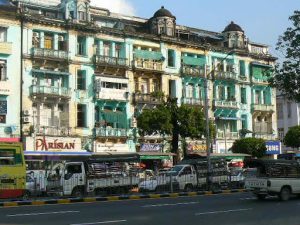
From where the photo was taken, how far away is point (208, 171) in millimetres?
30812

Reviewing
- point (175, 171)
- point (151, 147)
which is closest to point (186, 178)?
point (175, 171)

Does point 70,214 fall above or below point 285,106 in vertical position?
below

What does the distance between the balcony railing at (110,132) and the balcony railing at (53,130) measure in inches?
107

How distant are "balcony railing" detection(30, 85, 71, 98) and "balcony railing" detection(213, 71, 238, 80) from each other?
1798 centimetres

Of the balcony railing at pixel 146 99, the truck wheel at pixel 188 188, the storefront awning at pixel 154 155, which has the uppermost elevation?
the balcony railing at pixel 146 99

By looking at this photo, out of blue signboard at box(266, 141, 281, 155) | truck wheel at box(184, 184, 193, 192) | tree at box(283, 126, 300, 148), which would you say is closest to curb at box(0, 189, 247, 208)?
truck wheel at box(184, 184, 193, 192)

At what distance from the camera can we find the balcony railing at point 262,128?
61.9m

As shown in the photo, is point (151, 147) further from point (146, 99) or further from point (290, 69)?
point (290, 69)

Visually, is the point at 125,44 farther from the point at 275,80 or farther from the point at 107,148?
the point at 275,80

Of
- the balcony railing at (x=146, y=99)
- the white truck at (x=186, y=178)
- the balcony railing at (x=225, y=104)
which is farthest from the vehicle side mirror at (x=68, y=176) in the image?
the balcony railing at (x=225, y=104)

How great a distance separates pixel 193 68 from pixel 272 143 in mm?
13502

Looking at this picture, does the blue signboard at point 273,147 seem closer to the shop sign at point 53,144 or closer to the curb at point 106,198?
the shop sign at point 53,144

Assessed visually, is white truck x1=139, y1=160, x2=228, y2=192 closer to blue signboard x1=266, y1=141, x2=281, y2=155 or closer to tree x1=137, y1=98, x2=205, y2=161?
tree x1=137, y1=98, x2=205, y2=161

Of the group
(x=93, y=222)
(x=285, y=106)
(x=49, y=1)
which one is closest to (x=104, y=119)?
(x=49, y=1)
